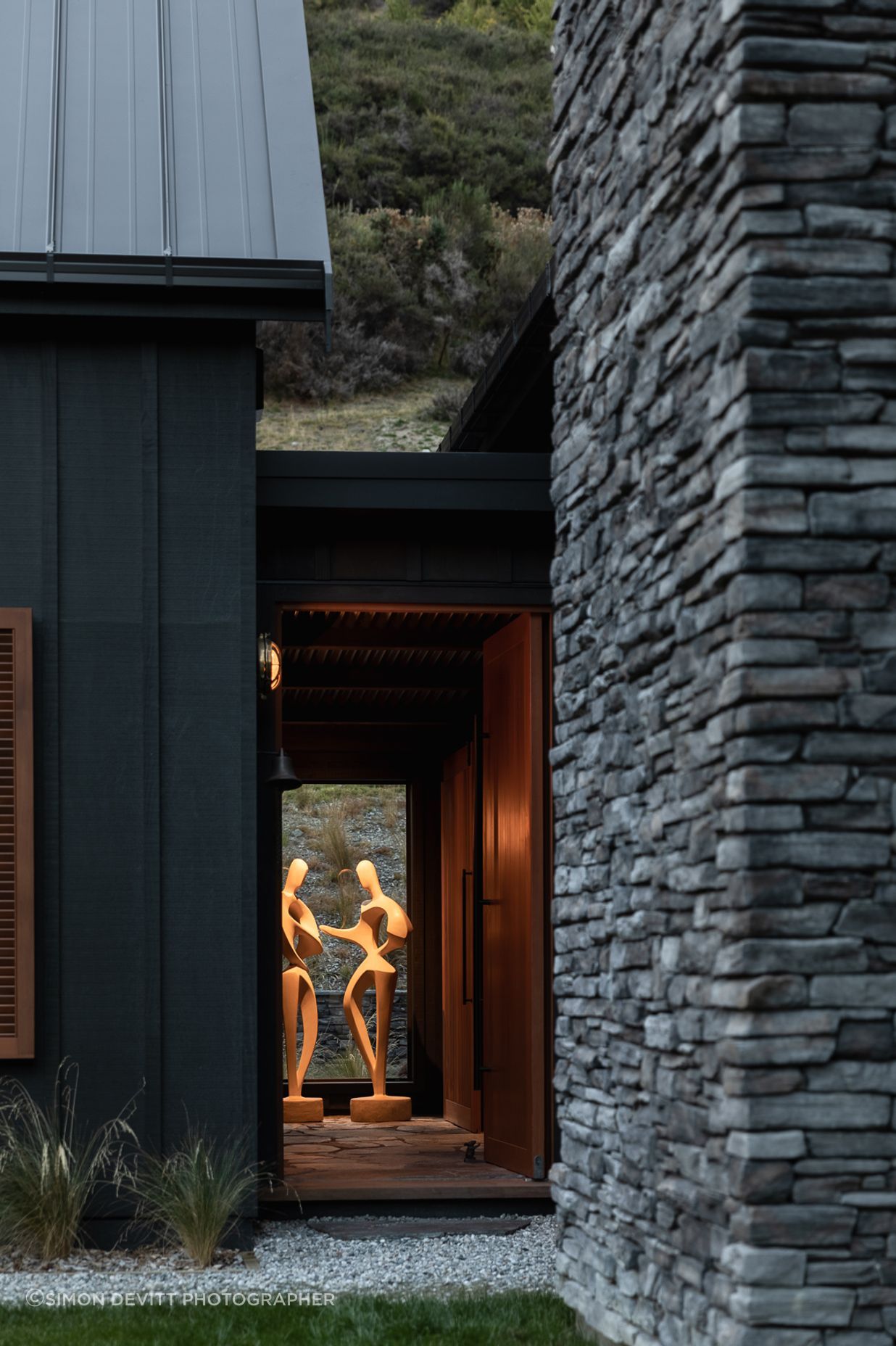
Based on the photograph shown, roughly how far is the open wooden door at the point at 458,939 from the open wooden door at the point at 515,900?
1370 mm

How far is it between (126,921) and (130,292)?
2564 millimetres

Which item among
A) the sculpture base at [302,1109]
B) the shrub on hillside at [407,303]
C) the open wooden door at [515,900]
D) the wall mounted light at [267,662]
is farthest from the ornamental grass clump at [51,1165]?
the shrub on hillside at [407,303]

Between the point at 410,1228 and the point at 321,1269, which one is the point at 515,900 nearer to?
the point at 410,1228

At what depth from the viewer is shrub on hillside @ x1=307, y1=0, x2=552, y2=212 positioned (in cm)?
3123

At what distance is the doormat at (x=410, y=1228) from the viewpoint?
22.7 ft

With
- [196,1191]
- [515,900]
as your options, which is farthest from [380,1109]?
[196,1191]

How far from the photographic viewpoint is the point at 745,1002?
11.4 feet

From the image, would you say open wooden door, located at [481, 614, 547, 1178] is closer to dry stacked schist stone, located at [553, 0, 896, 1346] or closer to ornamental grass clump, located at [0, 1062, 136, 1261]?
ornamental grass clump, located at [0, 1062, 136, 1261]

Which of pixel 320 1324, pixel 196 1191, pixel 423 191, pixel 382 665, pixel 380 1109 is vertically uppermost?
pixel 423 191

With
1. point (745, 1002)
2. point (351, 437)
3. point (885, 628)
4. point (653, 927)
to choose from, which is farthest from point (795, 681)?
point (351, 437)

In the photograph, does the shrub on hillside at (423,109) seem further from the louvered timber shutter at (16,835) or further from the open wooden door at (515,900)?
the louvered timber shutter at (16,835)

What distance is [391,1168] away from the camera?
8227mm

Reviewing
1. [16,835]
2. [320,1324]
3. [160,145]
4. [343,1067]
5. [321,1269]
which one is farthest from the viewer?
[343,1067]

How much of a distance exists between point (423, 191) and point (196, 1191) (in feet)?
88.8
